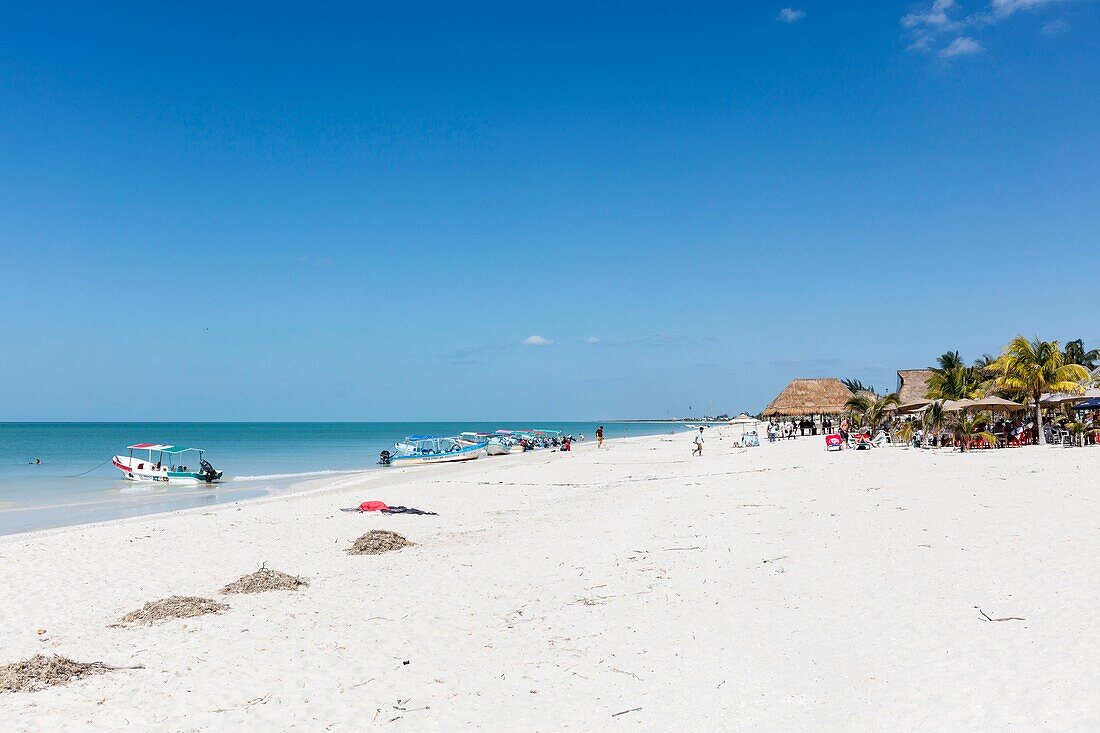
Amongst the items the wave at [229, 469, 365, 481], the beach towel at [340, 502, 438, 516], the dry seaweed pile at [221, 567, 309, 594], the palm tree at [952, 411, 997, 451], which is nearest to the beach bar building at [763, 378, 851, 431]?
the palm tree at [952, 411, 997, 451]

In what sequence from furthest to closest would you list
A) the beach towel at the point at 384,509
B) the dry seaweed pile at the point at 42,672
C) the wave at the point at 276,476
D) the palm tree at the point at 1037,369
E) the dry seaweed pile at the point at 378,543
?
the wave at the point at 276,476 → the palm tree at the point at 1037,369 → the beach towel at the point at 384,509 → the dry seaweed pile at the point at 378,543 → the dry seaweed pile at the point at 42,672

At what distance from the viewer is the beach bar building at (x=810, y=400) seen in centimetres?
5059

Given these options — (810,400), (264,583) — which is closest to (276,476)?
(264,583)

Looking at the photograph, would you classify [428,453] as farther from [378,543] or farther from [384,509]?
[378,543]

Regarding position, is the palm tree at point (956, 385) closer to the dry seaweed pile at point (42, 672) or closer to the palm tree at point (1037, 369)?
the palm tree at point (1037, 369)

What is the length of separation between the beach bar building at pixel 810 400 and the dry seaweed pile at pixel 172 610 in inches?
1808

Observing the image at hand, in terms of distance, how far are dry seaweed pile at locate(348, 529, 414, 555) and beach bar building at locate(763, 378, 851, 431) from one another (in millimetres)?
41824

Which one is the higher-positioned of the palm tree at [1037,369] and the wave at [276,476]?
the palm tree at [1037,369]

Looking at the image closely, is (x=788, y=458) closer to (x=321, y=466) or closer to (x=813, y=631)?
(x=813, y=631)

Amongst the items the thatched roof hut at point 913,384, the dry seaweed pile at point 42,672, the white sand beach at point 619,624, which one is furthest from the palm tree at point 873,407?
the dry seaweed pile at point 42,672

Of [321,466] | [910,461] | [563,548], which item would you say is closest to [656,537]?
[563,548]

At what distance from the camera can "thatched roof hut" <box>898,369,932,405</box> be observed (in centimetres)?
4824

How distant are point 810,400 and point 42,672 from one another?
50.3m

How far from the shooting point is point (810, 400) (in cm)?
5144
